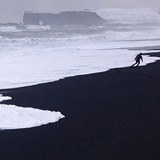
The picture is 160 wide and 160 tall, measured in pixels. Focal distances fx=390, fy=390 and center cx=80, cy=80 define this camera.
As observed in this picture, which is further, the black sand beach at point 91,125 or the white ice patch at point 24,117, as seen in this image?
the white ice patch at point 24,117

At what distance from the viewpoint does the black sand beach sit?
6.88 meters

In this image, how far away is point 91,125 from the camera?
8555 mm

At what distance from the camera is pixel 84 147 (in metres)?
7.14

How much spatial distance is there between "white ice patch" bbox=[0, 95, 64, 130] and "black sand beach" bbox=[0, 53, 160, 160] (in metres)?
0.27

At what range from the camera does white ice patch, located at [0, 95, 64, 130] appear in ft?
28.5

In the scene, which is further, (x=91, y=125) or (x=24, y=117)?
(x=24, y=117)

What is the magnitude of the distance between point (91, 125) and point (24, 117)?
1675 mm

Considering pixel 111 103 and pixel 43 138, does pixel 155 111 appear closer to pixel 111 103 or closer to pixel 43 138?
pixel 111 103

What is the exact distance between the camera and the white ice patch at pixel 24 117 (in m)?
8.68

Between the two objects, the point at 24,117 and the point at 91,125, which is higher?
the point at 24,117

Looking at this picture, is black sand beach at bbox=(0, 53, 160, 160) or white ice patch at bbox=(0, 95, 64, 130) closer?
black sand beach at bbox=(0, 53, 160, 160)

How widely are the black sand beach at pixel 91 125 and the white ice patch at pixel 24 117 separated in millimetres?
274

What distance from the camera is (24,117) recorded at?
9164 millimetres

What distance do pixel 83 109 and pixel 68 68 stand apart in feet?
33.1
